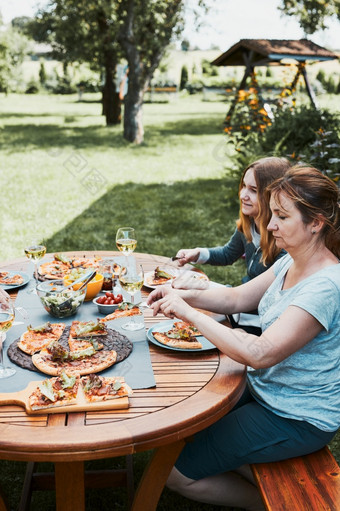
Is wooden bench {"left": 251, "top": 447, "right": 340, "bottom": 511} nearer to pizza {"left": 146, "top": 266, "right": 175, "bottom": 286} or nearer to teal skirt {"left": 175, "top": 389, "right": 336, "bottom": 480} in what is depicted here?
teal skirt {"left": 175, "top": 389, "right": 336, "bottom": 480}

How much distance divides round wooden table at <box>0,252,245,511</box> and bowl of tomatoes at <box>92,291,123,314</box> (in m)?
0.43

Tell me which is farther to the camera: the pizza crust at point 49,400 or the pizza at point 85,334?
the pizza at point 85,334

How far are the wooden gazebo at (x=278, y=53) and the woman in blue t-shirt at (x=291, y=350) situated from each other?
374 inches

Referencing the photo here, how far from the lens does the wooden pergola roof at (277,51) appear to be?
11.4 m

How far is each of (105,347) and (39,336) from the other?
0.98ft

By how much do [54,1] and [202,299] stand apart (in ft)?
59.1

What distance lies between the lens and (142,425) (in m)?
1.69

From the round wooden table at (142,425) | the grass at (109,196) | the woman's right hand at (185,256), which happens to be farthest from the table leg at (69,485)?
the woman's right hand at (185,256)

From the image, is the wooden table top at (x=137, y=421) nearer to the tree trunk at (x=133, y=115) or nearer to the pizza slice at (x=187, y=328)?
the pizza slice at (x=187, y=328)

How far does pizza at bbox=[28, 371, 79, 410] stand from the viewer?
5.71ft

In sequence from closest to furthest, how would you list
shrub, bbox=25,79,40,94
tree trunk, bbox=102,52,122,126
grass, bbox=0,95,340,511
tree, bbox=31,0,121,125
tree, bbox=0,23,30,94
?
grass, bbox=0,95,340,511 → tree, bbox=31,0,121,125 → tree trunk, bbox=102,52,122,126 → tree, bbox=0,23,30,94 → shrub, bbox=25,79,40,94

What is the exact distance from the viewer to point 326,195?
6.98ft

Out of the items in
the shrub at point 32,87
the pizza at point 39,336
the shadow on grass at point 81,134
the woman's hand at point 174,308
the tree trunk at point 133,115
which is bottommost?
the shrub at point 32,87

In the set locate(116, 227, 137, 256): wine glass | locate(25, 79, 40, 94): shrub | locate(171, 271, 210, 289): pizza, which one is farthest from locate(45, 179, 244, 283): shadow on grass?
locate(25, 79, 40, 94): shrub
